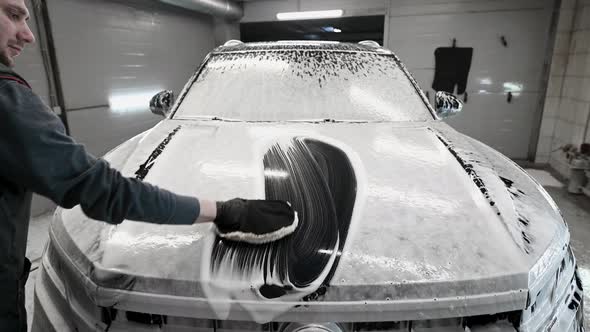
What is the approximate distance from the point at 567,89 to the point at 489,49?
123cm

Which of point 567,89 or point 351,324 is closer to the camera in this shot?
point 351,324

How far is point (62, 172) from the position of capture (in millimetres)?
848

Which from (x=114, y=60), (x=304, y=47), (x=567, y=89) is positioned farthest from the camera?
(x=567, y=89)

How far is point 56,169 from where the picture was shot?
84 cm

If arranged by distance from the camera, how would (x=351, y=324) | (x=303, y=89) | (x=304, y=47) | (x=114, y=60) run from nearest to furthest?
(x=351, y=324) → (x=303, y=89) → (x=304, y=47) → (x=114, y=60)

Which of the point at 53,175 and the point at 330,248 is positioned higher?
the point at 53,175

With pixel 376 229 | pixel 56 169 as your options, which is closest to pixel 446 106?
pixel 376 229

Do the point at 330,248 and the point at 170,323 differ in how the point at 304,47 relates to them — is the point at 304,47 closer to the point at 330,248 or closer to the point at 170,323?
the point at 330,248

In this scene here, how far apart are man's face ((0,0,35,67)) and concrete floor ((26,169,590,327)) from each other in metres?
1.79

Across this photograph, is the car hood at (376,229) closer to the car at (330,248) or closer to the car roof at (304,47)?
the car at (330,248)

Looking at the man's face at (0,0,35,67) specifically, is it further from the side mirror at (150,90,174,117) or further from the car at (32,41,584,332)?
the side mirror at (150,90,174,117)

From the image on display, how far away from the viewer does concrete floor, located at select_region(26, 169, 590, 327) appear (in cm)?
246

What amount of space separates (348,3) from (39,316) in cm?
634

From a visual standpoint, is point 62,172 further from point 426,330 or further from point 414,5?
point 414,5
